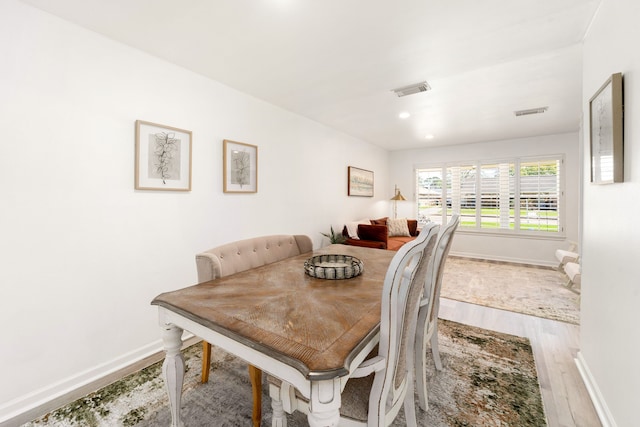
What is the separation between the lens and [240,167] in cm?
289

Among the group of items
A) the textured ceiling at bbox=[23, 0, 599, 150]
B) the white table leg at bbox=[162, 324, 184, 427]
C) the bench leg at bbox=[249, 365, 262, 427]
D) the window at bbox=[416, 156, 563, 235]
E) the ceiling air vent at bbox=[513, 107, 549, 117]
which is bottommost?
the bench leg at bbox=[249, 365, 262, 427]

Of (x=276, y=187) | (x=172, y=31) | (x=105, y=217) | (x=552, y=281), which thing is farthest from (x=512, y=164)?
A: (x=105, y=217)

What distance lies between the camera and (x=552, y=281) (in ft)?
13.4

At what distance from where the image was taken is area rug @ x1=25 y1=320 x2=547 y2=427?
1.50 m

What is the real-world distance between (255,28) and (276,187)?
5.90 feet

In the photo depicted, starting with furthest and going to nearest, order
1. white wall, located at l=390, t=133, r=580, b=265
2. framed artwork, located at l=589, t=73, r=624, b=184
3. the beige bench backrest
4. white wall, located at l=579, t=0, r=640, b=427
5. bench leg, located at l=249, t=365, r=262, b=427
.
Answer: white wall, located at l=390, t=133, r=580, b=265 < the beige bench backrest < bench leg, located at l=249, t=365, r=262, b=427 < framed artwork, located at l=589, t=73, r=624, b=184 < white wall, located at l=579, t=0, r=640, b=427

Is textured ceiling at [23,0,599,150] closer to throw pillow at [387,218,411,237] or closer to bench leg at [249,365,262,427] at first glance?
bench leg at [249,365,262,427]

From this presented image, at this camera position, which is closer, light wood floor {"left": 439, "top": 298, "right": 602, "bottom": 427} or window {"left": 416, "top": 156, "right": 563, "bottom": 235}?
light wood floor {"left": 439, "top": 298, "right": 602, "bottom": 427}

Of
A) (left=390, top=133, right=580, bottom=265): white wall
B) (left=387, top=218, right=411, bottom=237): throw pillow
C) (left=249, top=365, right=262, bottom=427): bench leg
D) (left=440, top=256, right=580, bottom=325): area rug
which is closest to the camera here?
(left=249, top=365, right=262, bottom=427): bench leg

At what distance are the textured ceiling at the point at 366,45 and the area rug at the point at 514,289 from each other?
98.5 inches

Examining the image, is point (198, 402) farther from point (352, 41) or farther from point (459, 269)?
point (459, 269)

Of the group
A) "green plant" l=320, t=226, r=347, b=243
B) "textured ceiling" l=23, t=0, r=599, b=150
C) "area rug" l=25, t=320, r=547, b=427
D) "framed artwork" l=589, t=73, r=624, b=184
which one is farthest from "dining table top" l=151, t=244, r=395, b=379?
"green plant" l=320, t=226, r=347, b=243

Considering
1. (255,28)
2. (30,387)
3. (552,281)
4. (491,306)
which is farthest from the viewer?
(552,281)

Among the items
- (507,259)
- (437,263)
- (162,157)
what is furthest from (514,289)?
(162,157)
